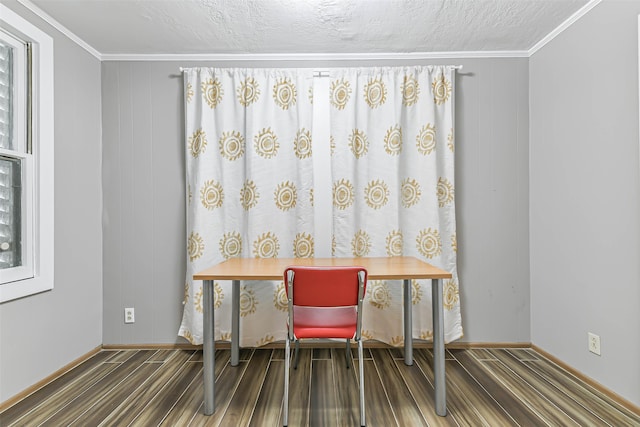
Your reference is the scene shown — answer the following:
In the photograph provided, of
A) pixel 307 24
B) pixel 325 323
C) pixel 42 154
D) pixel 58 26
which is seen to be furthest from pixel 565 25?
pixel 42 154

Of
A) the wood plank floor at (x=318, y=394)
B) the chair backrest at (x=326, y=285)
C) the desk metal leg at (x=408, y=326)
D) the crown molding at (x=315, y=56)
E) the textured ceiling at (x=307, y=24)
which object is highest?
the textured ceiling at (x=307, y=24)

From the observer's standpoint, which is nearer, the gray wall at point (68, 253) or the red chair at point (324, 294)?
the red chair at point (324, 294)

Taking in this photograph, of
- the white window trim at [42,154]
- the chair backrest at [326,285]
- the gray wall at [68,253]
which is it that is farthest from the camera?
the white window trim at [42,154]

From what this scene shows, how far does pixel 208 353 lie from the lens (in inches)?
76.5

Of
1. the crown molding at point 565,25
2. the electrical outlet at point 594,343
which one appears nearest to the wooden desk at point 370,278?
the electrical outlet at point 594,343

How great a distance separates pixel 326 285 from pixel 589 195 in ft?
5.82

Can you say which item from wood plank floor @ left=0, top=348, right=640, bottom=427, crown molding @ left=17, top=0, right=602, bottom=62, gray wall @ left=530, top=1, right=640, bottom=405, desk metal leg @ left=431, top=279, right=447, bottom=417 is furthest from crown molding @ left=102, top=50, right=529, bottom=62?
wood plank floor @ left=0, top=348, right=640, bottom=427

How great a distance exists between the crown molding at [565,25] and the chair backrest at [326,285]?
85.5 inches

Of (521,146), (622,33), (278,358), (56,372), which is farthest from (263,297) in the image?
(622,33)

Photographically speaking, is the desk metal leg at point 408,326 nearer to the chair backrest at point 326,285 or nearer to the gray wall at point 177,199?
the gray wall at point 177,199

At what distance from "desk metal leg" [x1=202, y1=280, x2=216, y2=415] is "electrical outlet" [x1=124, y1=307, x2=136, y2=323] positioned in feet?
4.09

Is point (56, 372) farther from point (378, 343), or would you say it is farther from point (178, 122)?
point (378, 343)

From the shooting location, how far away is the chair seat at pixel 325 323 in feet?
6.16

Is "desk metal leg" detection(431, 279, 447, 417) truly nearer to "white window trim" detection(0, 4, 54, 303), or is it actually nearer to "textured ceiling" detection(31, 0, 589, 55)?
"textured ceiling" detection(31, 0, 589, 55)
